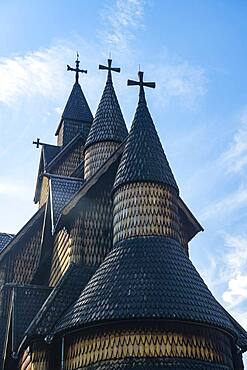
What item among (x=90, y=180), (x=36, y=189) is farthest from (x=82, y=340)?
(x=36, y=189)

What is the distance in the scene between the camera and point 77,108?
26.2m

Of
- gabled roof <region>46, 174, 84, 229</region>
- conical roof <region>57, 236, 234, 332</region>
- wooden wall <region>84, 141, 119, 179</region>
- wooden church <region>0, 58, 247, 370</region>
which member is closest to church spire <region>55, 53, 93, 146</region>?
wooden wall <region>84, 141, 119, 179</region>

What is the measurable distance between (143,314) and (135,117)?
21.3 ft

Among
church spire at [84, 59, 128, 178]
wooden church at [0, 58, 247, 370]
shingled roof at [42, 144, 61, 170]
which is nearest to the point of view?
wooden church at [0, 58, 247, 370]

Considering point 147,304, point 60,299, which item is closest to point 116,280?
point 147,304

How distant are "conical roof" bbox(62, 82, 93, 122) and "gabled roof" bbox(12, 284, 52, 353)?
1155cm

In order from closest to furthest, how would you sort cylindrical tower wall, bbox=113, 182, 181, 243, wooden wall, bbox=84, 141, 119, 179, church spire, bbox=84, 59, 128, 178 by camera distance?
1. cylindrical tower wall, bbox=113, 182, 181, 243
2. wooden wall, bbox=84, 141, 119, 179
3. church spire, bbox=84, 59, 128, 178

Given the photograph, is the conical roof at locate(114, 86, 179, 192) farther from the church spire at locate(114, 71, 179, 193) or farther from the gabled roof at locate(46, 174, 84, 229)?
the gabled roof at locate(46, 174, 84, 229)

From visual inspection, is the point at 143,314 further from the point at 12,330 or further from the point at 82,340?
the point at 12,330

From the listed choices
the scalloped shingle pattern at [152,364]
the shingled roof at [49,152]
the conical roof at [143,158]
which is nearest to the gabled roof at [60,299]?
the scalloped shingle pattern at [152,364]

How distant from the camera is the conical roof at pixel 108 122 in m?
20.3

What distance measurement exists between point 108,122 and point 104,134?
2.11 ft

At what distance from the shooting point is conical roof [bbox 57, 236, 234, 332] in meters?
12.0

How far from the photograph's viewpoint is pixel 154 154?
1545 centimetres
